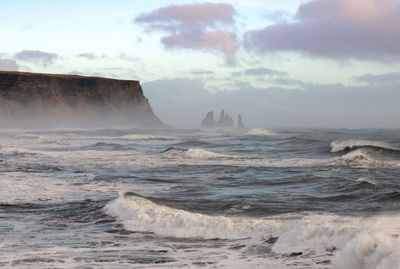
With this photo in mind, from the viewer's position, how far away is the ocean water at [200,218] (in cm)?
637

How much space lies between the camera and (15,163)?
20.7 metres

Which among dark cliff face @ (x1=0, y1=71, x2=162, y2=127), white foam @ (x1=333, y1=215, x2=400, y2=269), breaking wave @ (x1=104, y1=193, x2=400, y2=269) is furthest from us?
dark cliff face @ (x1=0, y1=71, x2=162, y2=127)

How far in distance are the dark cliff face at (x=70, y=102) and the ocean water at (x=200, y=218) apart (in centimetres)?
9661

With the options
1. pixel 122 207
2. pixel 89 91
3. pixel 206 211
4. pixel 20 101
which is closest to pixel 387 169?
pixel 206 211

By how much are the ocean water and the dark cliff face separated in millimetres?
96611

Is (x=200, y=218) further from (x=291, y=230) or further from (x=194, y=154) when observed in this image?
(x=194, y=154)

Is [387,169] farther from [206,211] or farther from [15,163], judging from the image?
[15,163]

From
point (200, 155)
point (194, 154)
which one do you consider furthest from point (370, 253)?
point (194, 154)

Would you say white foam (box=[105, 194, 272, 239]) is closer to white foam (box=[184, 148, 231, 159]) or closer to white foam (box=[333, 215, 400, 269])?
white foam (box=[333, 215, 400, 269])

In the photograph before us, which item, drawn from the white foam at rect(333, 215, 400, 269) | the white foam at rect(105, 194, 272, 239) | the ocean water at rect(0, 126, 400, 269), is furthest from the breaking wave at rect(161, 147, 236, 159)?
the white foam at rect(333, 215, 400, 269)

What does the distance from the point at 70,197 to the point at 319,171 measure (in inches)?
388

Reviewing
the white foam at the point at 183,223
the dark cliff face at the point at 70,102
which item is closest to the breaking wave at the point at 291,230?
the white foam at the point at 183,223

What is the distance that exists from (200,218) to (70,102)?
4611 inches

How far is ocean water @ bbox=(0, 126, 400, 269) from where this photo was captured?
6367 mm
